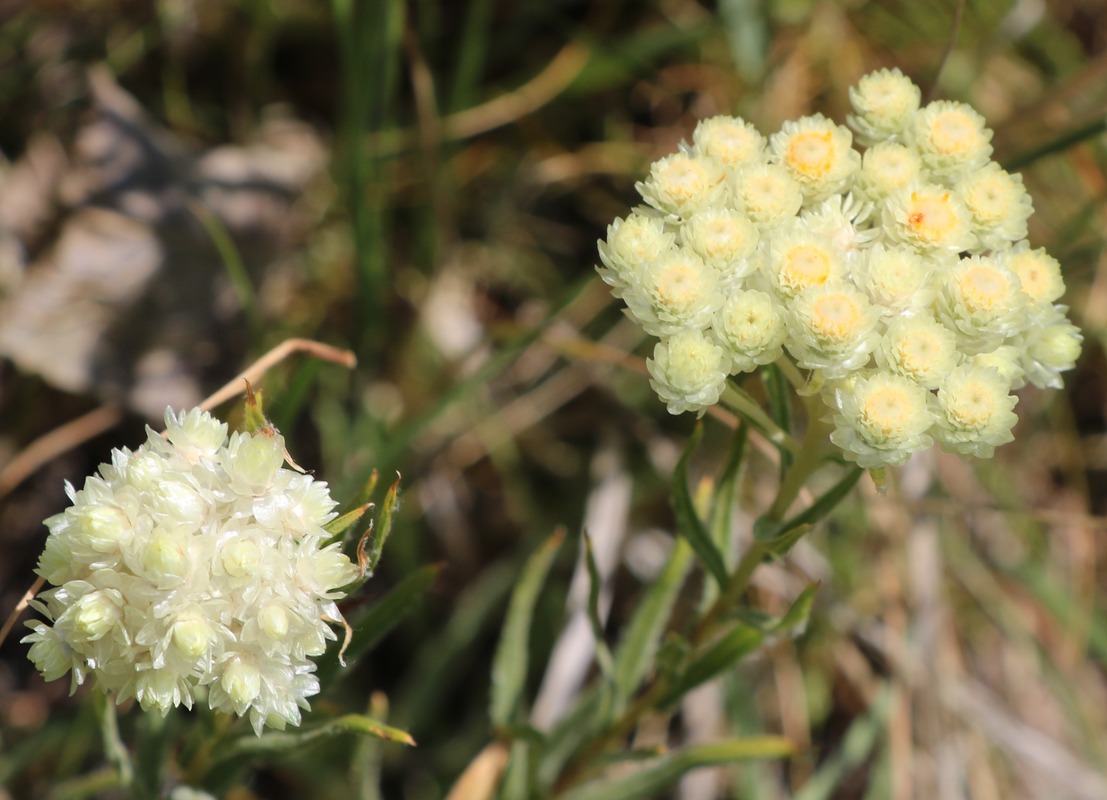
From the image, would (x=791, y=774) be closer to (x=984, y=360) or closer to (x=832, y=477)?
(x=832, y=477)

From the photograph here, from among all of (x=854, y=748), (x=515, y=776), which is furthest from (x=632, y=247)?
(x=854, y=748)

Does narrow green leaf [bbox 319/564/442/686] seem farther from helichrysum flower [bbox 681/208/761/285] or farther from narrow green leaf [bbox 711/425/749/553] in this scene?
helichrysum flower [bbox 681/208/761/285]

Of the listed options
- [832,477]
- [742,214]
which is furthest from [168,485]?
[832,477]

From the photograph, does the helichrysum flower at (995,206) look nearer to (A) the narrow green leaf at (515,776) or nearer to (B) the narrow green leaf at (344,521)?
(B) the narrow green leaf at (344,521)

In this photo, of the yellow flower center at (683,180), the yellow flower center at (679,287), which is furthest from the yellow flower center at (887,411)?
the yellow flower center at (683,180)

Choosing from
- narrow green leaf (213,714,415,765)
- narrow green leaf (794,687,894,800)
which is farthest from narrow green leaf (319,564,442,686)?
narrow green leaf (794,687,894,800)

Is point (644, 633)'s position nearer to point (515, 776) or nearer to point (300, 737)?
point (515, 776)
